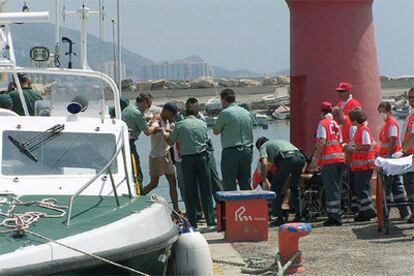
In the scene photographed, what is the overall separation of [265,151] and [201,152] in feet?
2.61

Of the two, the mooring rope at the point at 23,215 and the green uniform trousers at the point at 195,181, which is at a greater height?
the mooring rope at the point at 23,215

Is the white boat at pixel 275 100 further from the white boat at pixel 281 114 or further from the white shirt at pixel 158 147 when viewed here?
the white shirt at pixel 158 147

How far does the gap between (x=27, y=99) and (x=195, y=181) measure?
213 cm

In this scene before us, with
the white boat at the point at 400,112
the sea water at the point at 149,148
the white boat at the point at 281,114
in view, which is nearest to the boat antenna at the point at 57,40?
the sea water at the point at 149,148

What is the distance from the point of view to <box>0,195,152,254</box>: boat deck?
5898mm

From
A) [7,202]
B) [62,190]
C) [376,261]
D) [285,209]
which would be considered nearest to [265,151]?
[285,209]

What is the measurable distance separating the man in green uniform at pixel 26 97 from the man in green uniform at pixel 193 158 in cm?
163

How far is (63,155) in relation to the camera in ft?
26.1

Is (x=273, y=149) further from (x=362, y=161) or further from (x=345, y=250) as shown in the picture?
(x=345, y=250)

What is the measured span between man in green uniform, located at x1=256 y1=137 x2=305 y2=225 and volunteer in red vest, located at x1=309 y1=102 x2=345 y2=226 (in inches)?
10.6

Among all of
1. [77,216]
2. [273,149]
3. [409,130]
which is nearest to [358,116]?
[409,130]

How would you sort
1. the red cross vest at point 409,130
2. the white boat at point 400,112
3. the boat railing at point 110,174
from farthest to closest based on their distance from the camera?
the white boat at point 400,112 → the red cross vest at point 409,130 → the boat railing at point 110,174

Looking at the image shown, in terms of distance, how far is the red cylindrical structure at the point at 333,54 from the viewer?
12.5m

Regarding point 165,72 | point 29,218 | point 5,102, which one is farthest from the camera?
point 165,72
